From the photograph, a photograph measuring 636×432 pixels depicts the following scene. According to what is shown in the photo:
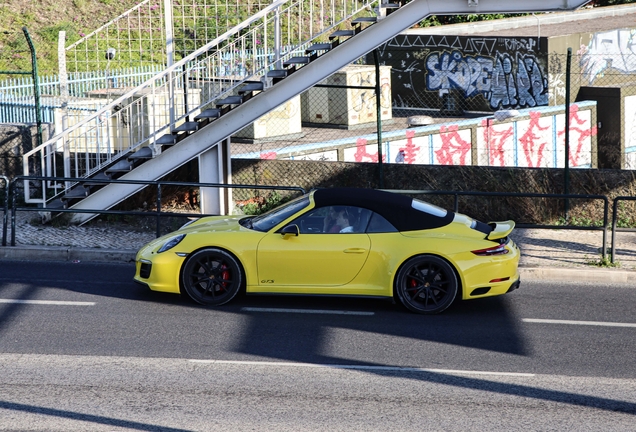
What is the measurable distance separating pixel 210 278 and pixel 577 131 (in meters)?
22.4

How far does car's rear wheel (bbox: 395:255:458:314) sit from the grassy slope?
922 inches

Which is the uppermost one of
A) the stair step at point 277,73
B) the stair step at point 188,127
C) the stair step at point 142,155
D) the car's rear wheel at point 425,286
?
the stair step at point 277,73

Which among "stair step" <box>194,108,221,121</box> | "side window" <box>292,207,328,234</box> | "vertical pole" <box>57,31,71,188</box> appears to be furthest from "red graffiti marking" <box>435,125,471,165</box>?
"side window" <box>292,207,328,234</box>

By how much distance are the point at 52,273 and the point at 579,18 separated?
136ft

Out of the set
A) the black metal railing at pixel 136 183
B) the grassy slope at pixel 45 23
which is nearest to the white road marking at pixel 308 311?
the black metal railing at pixel 136 183

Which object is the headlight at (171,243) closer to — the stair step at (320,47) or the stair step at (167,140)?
the stair step at (167,140)

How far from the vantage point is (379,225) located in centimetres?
940

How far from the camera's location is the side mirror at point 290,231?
9297 millimetres

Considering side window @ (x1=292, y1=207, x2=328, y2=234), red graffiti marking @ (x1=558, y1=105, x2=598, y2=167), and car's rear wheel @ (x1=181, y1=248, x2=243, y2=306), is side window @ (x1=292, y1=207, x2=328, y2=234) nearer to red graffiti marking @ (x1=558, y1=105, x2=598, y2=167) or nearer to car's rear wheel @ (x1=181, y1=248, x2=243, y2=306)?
car's rear wheel @ (x1=181, y1=248, x2=243, y2=306)

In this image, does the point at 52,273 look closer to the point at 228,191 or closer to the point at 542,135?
the point at 228,191

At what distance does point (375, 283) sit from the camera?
9.33 meters

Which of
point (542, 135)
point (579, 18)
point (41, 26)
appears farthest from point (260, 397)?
point (579, 18)

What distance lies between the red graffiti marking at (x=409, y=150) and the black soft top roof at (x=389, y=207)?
45.5 ft

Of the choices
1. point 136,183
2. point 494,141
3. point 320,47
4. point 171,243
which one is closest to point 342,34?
point 320,47
